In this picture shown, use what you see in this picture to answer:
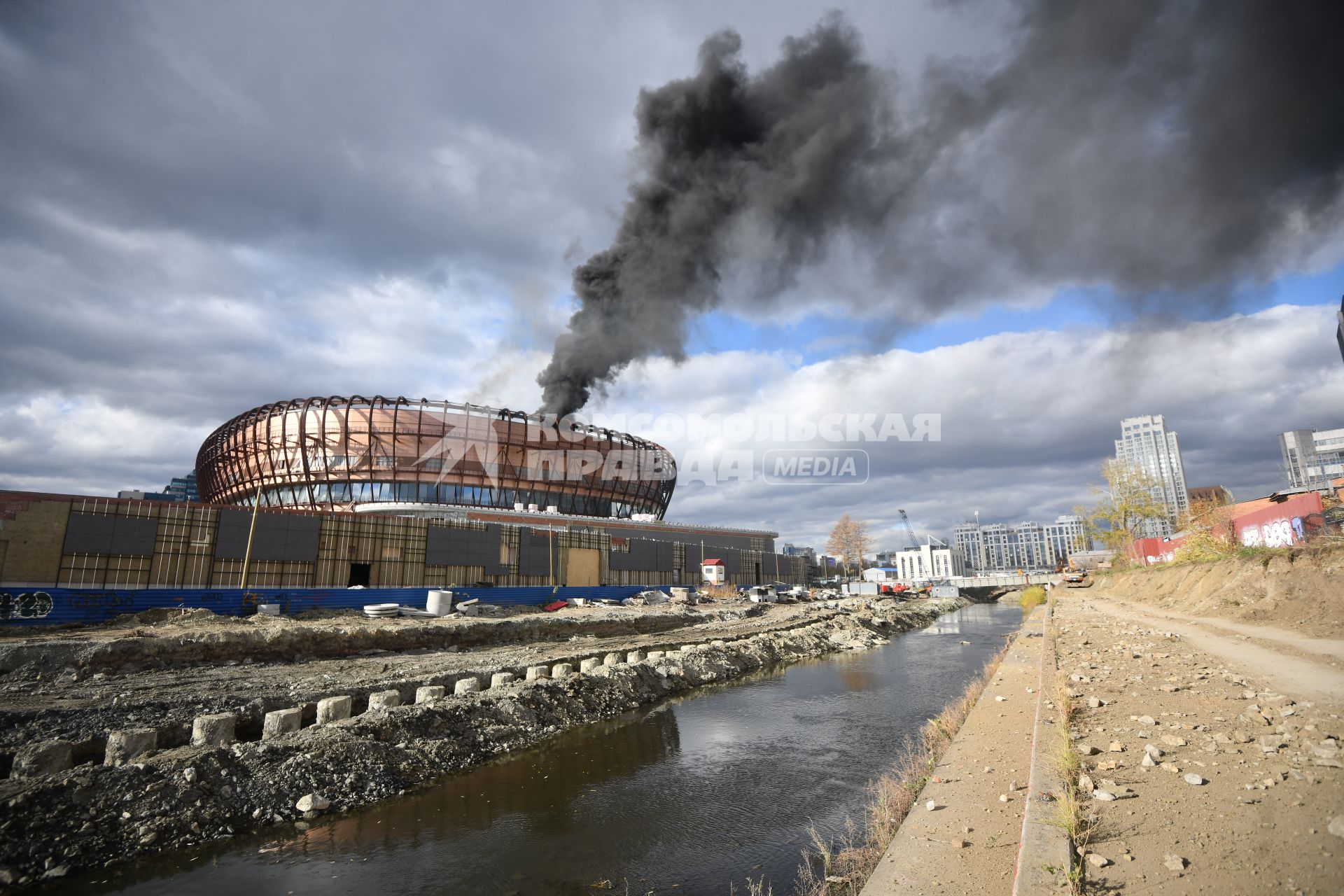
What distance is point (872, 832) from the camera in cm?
766

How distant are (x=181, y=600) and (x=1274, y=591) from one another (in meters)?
39.3

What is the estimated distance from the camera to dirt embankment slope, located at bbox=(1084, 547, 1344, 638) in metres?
16.3

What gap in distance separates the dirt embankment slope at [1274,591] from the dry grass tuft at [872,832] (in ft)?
37.4

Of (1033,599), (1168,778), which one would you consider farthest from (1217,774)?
(1033,599)

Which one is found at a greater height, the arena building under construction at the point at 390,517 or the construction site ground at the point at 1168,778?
the arena building under construction at the point at 390,517

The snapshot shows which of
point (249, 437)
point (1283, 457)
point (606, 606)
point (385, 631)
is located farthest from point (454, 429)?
point (1283, 457)

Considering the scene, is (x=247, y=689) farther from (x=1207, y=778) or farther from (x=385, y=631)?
(x=1207, y=778)

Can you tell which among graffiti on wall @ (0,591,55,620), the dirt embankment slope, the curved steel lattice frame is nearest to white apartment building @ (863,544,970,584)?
the curved steel lattice frame

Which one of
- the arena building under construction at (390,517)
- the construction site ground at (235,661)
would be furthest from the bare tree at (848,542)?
the construction site ground at (235,661)

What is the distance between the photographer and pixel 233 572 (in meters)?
29.9

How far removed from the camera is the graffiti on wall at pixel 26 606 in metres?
19.9

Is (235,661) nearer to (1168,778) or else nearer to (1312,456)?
(1168,778)

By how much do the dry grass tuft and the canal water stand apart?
0.27 metres

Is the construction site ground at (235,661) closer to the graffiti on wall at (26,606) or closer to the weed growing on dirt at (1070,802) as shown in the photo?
the graffiti on wall at (26,606)
